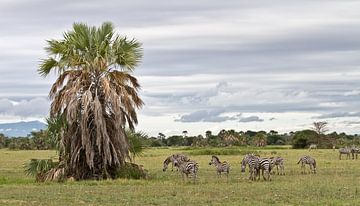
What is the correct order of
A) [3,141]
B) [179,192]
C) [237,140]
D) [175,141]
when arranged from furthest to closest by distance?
[175,141] → [3,141] → [237,140] → [179,192]

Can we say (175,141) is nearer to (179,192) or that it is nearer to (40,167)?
(40,167)

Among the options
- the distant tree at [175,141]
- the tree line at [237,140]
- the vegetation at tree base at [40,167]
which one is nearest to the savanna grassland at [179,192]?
the vegetation at tree base at [40,167]

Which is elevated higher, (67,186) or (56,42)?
(56,42)

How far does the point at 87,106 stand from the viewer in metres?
33.6

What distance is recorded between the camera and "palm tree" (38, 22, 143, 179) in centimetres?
3369

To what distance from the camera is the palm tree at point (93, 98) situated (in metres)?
33.7

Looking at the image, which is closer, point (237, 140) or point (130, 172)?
point (130, 172)

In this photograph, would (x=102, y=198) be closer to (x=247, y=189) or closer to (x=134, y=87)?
(x=247, y=189)

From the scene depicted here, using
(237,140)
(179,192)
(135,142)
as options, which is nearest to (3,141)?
(237,140)

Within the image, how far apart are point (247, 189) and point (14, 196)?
9.32 meters

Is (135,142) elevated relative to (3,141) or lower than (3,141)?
lower

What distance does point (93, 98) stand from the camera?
112 ft

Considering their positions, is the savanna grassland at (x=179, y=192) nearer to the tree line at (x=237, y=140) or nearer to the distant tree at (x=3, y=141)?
the tree line at (x=237, y=140)

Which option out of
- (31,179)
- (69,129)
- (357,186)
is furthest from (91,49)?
(357,186)
